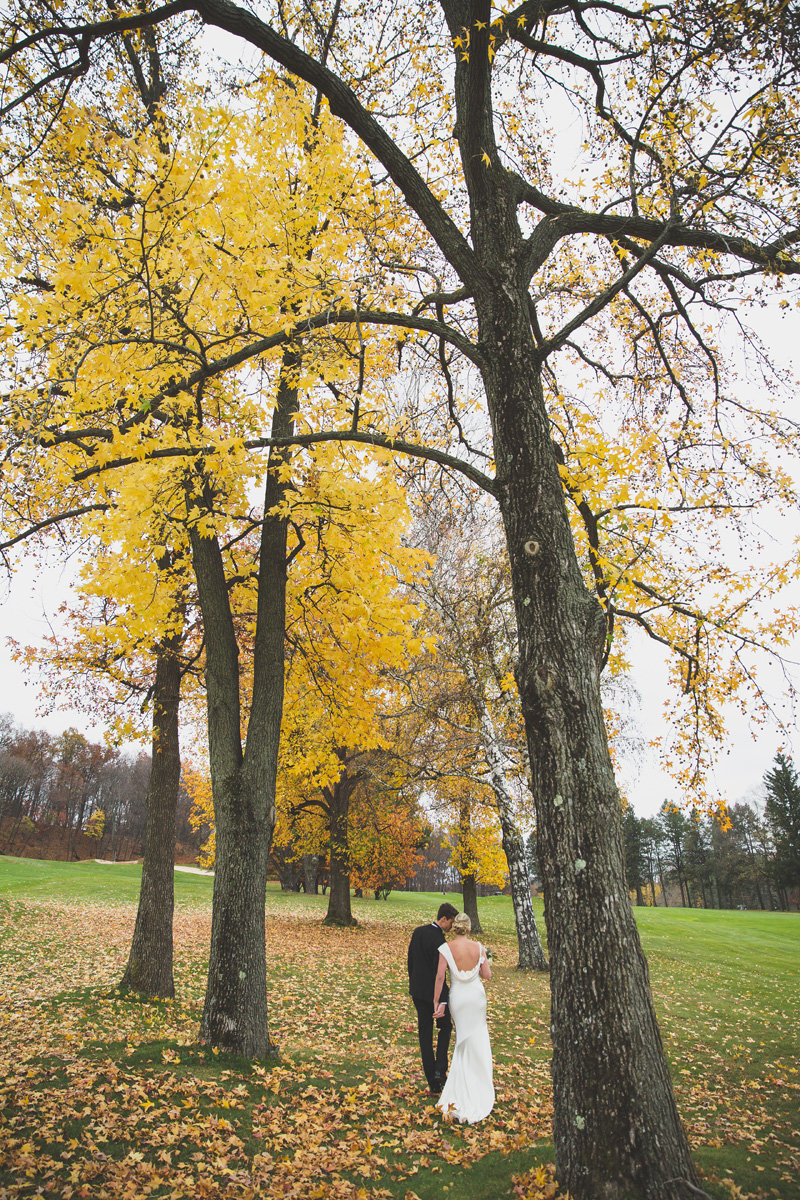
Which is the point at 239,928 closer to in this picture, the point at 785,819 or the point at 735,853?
the point at 785,819

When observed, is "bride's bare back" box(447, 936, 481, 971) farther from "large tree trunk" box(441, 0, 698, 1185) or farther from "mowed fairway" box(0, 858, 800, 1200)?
"large tree trunk" box(441, 0, 698, 1185)

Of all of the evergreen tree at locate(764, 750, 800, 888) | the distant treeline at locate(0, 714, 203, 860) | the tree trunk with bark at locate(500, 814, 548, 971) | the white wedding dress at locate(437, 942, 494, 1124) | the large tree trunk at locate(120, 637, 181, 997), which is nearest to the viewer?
the white wedding dress at locate(437, 942, 494, 1124)

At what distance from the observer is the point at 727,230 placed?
17.2 feet

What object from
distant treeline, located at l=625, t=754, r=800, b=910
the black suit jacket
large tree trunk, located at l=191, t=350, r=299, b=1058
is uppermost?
large tree trunk, located at l=191, t=350, r=299, b=1058

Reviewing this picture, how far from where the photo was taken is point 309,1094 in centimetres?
523

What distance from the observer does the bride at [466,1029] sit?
5297 mm

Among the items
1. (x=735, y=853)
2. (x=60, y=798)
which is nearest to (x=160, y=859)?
(x=735, y=853)

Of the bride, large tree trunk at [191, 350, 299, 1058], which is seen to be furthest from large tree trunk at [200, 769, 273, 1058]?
the bride

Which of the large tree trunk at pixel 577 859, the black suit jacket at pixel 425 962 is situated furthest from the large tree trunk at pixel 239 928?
the large tree trunk at pixel 577 859

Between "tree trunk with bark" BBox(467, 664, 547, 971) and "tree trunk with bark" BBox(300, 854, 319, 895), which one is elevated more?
"tree trunk with bark" BBox(467, 664, 547, 971)

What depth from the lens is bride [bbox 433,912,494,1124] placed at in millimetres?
5297

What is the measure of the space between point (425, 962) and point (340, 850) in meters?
14.6

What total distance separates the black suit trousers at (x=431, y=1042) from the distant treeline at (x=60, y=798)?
67.2 metres

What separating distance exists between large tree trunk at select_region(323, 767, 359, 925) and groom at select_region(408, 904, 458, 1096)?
1356 centimetres
